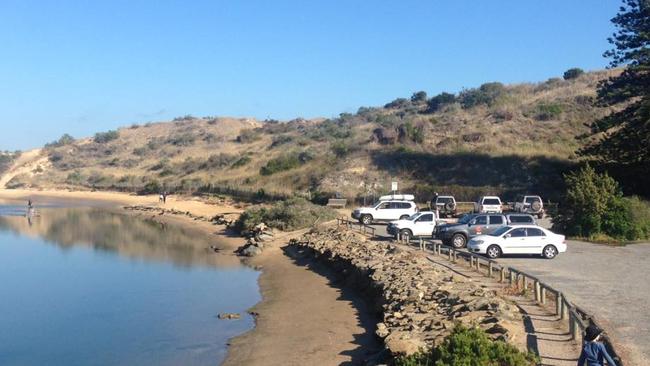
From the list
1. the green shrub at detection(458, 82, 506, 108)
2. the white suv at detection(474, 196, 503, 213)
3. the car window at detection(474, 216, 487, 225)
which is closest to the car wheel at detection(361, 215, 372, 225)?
Result: the white suv at detection(474, 196, 503, 213)

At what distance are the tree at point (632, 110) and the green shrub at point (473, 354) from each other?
37.7 meters

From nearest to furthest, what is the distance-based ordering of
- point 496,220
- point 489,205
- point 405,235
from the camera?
point 496,220
point 405,235
point 489,205

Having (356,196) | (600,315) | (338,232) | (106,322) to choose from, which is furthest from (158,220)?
(600,315)

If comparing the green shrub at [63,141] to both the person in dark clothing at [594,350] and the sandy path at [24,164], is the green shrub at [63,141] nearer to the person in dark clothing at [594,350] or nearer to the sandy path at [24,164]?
the sandy path at [24,164]

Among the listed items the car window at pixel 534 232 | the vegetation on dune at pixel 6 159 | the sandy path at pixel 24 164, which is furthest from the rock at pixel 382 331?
the vegetation on dune at pixel 6 159

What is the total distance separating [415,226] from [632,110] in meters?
20.4

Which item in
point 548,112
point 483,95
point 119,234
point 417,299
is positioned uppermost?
point 483,95

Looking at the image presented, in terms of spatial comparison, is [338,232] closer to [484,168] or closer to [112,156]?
[484,168]

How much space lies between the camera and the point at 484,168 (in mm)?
62062

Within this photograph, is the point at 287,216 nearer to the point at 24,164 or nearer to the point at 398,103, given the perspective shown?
the point at 398,103

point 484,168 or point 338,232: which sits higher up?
point 484,168

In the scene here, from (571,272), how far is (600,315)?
7613 millimetres

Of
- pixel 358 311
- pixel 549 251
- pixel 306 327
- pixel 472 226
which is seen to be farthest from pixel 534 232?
pixel 306 327

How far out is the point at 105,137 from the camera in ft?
515
